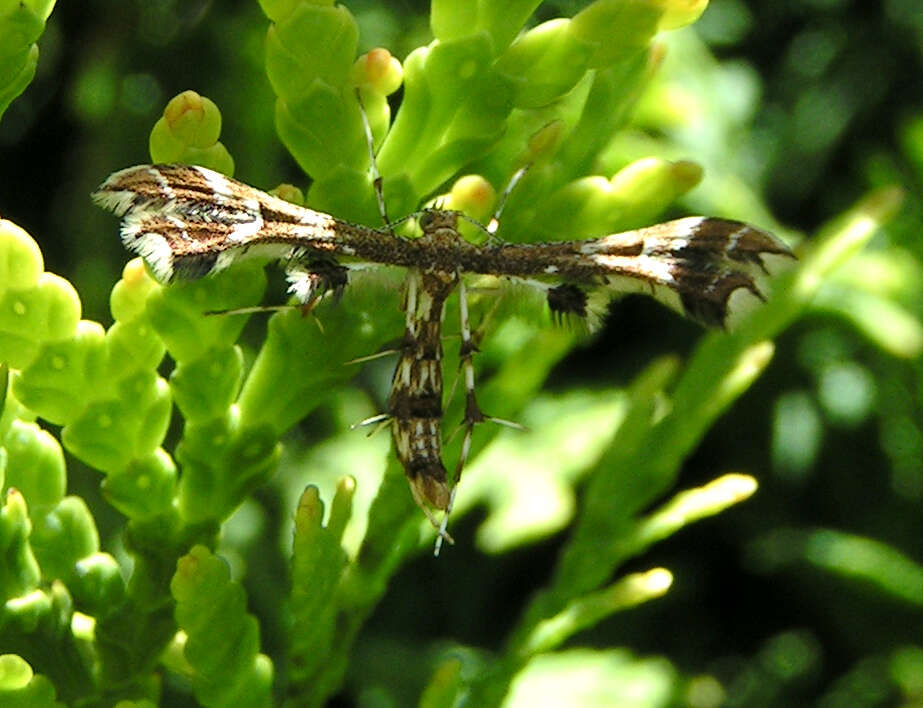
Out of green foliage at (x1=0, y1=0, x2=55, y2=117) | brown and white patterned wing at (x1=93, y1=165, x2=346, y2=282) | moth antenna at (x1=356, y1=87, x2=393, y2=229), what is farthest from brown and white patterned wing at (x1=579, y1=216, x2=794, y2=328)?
green foliage at (x1=0, y1=0, x2=55, y2=117)

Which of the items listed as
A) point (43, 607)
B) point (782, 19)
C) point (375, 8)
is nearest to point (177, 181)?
point (43, 607)

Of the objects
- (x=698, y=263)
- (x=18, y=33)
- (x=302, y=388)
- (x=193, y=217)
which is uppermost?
(x=18, y=33)

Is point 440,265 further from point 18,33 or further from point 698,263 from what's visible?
point 18,33

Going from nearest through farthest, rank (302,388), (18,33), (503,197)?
1. (18,33)
2. (302,388)
3. (503,197)

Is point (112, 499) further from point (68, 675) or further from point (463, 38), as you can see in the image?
point (463, 38)

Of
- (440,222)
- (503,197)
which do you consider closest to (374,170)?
(440,222)

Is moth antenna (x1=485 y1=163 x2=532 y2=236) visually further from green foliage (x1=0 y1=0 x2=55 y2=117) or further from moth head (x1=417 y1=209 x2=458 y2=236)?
green foliage (x1=0 y1=0 x2=55 y2=117)

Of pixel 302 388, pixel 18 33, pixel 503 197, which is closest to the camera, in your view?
pixel 18 33

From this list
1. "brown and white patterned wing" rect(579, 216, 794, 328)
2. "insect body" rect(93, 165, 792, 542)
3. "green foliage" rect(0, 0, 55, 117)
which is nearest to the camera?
"green foliage" rect(0, 0, 55, 117)
